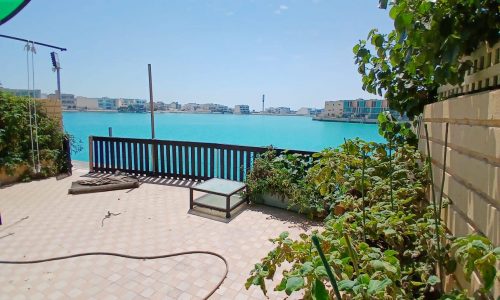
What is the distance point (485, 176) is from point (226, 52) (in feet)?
39.4

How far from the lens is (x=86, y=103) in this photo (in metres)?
31.5

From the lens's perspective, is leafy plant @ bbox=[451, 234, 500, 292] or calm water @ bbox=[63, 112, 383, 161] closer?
leafy plant @ bbox=[451, 234, 500, 292]

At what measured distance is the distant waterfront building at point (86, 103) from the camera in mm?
29938

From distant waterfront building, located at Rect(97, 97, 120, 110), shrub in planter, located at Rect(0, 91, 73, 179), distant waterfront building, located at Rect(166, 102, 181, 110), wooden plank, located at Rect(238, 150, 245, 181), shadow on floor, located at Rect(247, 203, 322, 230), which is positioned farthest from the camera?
distant waterfront building, located at Rect(166, 102, 181, 110)

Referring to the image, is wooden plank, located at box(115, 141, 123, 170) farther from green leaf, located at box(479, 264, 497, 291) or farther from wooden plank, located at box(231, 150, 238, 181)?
green leaf, located at box(479, 264, 497, 291)

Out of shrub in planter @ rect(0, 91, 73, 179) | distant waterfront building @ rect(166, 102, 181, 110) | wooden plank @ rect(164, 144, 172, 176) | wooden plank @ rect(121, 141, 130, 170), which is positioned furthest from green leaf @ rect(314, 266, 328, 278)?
distant waterfront building @ rect(166, 102, 181, 110)

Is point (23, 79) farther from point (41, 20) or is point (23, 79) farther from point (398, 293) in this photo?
point (398, 293)

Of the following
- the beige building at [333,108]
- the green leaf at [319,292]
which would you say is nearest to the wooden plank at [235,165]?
the green leaf at [319,292]

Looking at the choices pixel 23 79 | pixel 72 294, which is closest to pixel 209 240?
pixel 72 294

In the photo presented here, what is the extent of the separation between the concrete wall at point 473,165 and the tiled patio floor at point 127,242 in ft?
4.93

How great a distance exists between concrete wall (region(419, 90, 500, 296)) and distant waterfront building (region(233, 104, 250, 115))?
40.8m

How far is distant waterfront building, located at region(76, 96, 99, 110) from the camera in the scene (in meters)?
29.9

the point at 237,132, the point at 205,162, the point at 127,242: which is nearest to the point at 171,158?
the point at 205,162

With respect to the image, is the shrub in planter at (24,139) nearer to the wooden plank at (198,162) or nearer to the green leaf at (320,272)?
the wooden plank at (198,162)
